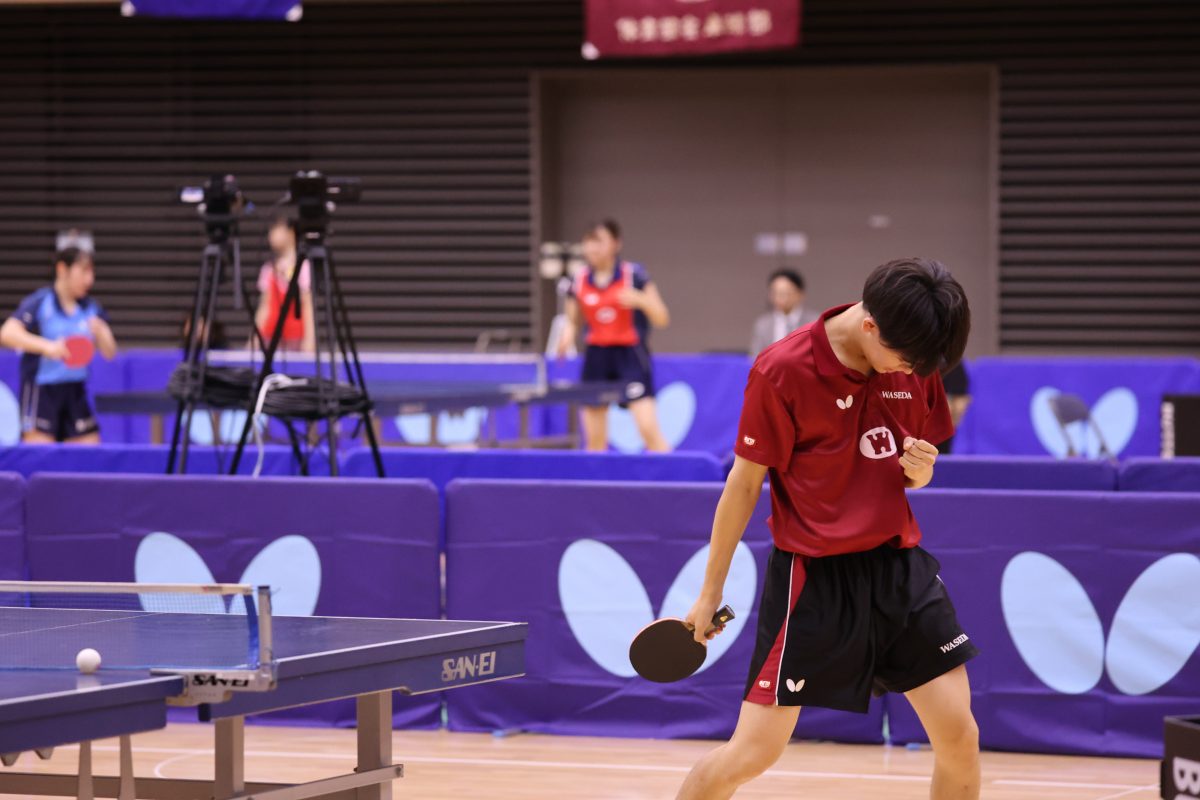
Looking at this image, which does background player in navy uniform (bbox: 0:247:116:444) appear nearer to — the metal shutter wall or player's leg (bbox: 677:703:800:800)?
the metal shutter wall

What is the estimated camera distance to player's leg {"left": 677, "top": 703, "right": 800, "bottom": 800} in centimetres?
298

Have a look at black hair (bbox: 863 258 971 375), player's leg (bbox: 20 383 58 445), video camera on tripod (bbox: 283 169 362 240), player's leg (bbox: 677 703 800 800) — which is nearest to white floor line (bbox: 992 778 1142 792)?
player's leg (bbox: 677 703 800 800)

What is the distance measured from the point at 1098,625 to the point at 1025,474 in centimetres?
81

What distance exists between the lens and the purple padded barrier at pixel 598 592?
5.05 meters

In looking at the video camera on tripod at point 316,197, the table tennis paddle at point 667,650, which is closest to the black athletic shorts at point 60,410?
the video camera on tripod at point 316,197

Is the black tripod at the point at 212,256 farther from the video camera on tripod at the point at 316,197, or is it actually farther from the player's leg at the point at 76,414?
the player's leg at the point at 76,414

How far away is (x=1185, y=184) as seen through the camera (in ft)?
41.5

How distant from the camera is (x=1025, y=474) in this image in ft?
18.3

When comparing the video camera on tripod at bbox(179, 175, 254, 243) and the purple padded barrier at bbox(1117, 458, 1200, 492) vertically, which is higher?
the video camera on tripod at bbox(179, 175, 254, 243)

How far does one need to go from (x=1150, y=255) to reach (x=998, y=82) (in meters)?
1.84

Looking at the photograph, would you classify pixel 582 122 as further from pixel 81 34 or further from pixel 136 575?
pixel 136 575

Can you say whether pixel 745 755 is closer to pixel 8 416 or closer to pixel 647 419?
pixel 647 419

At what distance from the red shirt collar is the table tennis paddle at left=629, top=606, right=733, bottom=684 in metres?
0.58

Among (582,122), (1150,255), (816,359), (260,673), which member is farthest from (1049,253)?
(260,673)
